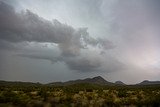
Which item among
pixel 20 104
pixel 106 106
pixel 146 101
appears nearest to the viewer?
pixel 20 104

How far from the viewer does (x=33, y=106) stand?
34000 mm

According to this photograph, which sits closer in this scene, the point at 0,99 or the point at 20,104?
the point at 20,104

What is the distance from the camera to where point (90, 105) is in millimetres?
38188

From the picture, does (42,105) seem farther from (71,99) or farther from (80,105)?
(71,99)

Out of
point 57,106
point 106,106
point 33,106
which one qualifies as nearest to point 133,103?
point 106,106

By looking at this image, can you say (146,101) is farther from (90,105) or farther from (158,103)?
(90,105)

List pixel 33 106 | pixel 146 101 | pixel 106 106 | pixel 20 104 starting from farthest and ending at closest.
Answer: pixel 146 101, pixel 106 106, pixel 20 104, pixel 33 106

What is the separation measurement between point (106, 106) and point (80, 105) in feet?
16.6

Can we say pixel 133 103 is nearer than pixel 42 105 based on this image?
No

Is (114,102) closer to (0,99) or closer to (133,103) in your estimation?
(133,103)

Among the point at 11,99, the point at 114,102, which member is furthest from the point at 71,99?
the point at 11,99

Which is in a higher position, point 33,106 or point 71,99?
point 71,99

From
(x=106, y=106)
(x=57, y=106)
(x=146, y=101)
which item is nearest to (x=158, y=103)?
(x=146, y=101)

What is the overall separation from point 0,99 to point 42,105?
12658 millimetres
